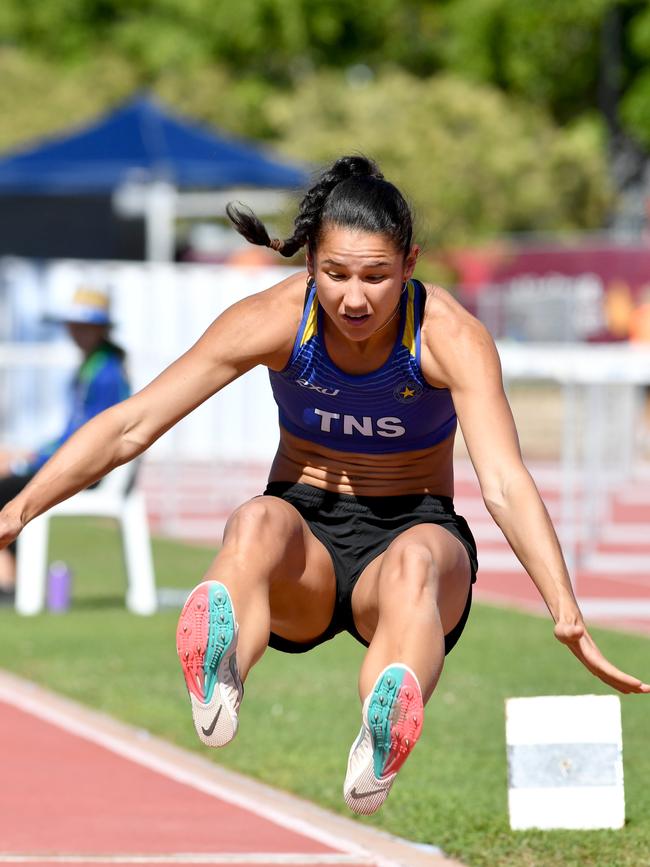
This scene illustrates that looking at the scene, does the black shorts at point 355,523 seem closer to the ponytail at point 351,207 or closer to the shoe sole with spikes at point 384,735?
the shoe sole with spikes at point 384,735

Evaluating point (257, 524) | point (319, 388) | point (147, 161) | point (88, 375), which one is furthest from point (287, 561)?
point (147, 161)

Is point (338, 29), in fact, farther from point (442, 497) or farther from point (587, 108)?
point (442, 497)

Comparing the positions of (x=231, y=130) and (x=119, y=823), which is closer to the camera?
(x=119, y=823)

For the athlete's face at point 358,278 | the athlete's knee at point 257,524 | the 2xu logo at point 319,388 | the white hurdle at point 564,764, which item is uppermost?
the athlete's face at point 358,278

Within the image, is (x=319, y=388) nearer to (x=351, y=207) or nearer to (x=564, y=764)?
(x=351, y=207)

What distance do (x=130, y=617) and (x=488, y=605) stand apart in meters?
2.36

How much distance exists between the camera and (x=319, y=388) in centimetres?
509

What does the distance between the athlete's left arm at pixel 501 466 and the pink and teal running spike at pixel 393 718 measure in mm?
421

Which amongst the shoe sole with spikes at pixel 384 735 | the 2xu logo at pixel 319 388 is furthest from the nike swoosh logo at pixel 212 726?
the 2xu logo at pixel 319 388

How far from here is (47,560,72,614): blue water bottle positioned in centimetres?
1141

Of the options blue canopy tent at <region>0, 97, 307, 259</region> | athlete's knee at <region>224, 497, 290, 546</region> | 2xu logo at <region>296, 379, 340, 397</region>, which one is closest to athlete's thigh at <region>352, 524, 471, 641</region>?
athlete's knee at <region>224, 497, 290, 546</region>

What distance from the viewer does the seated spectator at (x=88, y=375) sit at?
1084cm

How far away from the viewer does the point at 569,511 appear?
12.2 m

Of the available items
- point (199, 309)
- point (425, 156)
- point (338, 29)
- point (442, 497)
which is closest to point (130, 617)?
point (442, 497)
